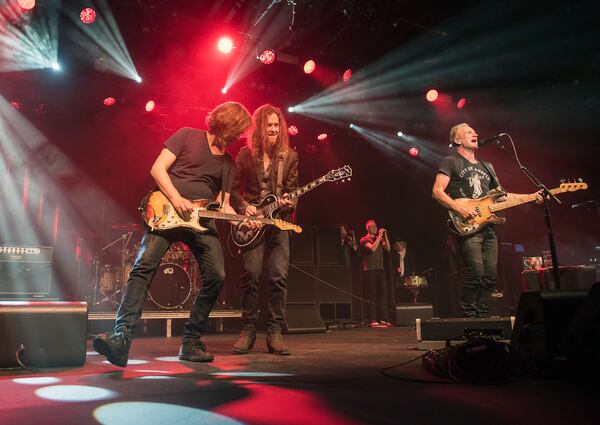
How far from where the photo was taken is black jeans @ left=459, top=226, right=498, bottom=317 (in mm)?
4797

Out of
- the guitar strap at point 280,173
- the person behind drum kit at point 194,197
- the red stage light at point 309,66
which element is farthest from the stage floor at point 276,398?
the red stage light at point 309,66

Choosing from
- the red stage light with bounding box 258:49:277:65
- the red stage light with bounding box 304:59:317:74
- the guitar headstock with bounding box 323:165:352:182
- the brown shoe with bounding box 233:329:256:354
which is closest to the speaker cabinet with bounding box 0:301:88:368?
the brown shoe with bounding box 233:329:256:354

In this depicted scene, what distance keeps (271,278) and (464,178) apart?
8.03ft

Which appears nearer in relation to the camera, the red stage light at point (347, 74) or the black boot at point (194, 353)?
the black boot at point (194, 353)

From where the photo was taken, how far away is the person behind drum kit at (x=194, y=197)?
3.40 metres

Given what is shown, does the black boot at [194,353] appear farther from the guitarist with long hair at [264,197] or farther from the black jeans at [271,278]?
the black jeans at [271,278]

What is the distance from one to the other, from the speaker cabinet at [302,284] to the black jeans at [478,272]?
501 cm

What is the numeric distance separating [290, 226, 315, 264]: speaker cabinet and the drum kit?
6.89ft

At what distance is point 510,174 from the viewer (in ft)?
42.2

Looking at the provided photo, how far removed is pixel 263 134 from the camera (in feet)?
14.7

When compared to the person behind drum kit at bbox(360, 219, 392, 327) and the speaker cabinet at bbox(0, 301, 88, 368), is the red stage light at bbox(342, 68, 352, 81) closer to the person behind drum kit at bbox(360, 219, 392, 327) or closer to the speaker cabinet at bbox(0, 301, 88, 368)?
the person behind drum kit at bbox(360, 219, 392, 327)

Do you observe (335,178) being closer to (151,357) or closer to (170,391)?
(151,357)

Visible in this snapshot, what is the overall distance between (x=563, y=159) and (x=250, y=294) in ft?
34.3

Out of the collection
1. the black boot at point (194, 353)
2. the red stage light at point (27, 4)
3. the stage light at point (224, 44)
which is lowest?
the black boot at point (194, 353)
